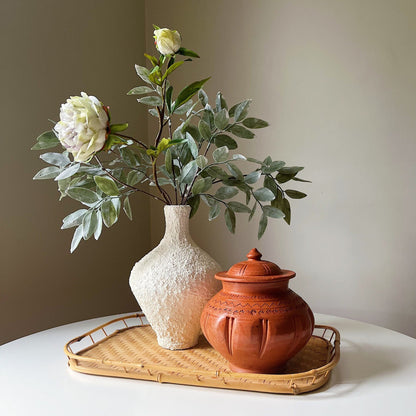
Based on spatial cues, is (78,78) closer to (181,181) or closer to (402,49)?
(181,181)

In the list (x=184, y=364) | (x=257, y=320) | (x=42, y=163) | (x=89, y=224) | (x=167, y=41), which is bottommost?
(x=184, y=364)

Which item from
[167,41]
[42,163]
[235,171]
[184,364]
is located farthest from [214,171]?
[42,163]

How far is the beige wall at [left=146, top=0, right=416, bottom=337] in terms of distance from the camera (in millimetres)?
1455

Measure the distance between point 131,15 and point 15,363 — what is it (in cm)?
141

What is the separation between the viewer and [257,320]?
75cm

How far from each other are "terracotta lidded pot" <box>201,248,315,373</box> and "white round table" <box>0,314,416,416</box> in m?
0.06

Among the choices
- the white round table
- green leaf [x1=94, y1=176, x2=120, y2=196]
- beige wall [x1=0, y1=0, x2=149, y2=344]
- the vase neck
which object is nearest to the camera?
the white round table

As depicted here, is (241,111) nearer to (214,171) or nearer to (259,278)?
A: (214,171)

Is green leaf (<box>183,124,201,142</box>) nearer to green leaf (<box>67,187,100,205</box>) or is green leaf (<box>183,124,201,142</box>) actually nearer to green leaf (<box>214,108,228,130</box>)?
green leaf (<box>214,108,228,130</box>)

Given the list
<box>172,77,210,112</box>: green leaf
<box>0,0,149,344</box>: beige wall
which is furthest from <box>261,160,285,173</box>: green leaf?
<box>0,0,149,344</box>: beige wall

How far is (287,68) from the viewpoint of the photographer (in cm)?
163

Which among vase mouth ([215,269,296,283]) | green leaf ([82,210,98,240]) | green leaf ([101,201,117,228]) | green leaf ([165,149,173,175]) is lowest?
vase mouth ([215,269,296,283])

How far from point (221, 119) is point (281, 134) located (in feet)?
2.49

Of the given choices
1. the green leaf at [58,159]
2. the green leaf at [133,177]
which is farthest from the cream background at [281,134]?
the green leaf at [133,177]
